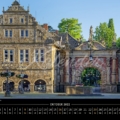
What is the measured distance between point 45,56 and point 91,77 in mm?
2073

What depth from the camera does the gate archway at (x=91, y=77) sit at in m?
17.3

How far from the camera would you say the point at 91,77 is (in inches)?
692

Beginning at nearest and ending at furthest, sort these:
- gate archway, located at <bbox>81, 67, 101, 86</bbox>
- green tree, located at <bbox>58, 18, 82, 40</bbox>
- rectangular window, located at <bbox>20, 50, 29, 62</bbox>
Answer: green tree, located at <bbox>58, 18, 82, 40</bbox>
gate archway, located at <bbox>81, 67, 101, 86</bbox>
rectangular window, located at <bbox>20, 50, 29, 62</bbox>

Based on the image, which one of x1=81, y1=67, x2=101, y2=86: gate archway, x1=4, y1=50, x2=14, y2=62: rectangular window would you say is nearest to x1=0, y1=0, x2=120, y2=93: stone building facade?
x1=4, y1=50, x2=14, y2=62: rectangular window

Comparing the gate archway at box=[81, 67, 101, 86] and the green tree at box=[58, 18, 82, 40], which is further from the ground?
the green tree at box=[58, 18, 82, 40]

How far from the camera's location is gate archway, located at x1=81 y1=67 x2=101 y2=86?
17.3 metres

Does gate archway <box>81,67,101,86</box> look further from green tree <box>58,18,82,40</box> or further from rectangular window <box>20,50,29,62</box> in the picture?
green tree <box>58,18,82,40</box>

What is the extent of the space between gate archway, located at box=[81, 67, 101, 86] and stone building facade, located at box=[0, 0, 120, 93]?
0.21 metres
